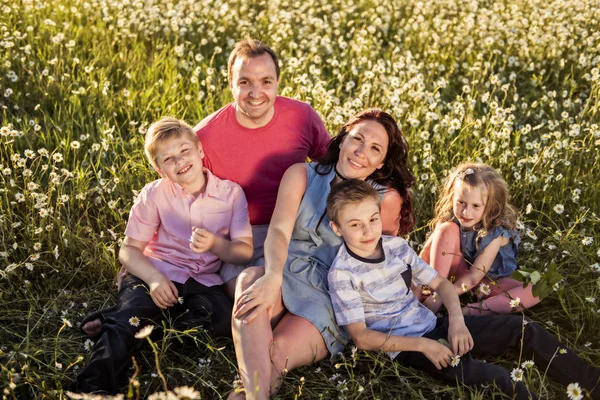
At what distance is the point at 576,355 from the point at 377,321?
91 centimetres

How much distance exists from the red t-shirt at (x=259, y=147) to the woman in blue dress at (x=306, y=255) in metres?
0.32

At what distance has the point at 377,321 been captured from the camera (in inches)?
134

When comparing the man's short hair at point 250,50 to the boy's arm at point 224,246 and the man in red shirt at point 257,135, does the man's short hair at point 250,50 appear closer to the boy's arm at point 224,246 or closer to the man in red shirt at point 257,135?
the man in red shirt at point 257,135

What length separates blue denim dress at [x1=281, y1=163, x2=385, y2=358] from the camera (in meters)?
3.42

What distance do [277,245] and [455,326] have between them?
91cm

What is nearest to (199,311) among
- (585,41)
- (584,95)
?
(584,95)

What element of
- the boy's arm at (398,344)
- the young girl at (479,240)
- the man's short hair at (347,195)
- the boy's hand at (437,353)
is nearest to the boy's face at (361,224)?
the man's short hair at (347,195)

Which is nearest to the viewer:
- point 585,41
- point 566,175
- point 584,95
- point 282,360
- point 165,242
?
point 282,360

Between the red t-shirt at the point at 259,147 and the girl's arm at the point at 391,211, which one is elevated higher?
the red t-shirt at the point at 259,147

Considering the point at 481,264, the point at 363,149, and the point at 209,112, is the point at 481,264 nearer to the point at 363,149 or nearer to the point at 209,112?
the point at 363,149

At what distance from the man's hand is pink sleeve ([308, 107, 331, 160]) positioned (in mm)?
1113

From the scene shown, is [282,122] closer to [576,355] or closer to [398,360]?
[398,360]

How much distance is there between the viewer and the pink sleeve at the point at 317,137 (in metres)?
4.09

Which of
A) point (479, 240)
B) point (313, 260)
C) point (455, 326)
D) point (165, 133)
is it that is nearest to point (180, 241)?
Answer: point (165, 133)
